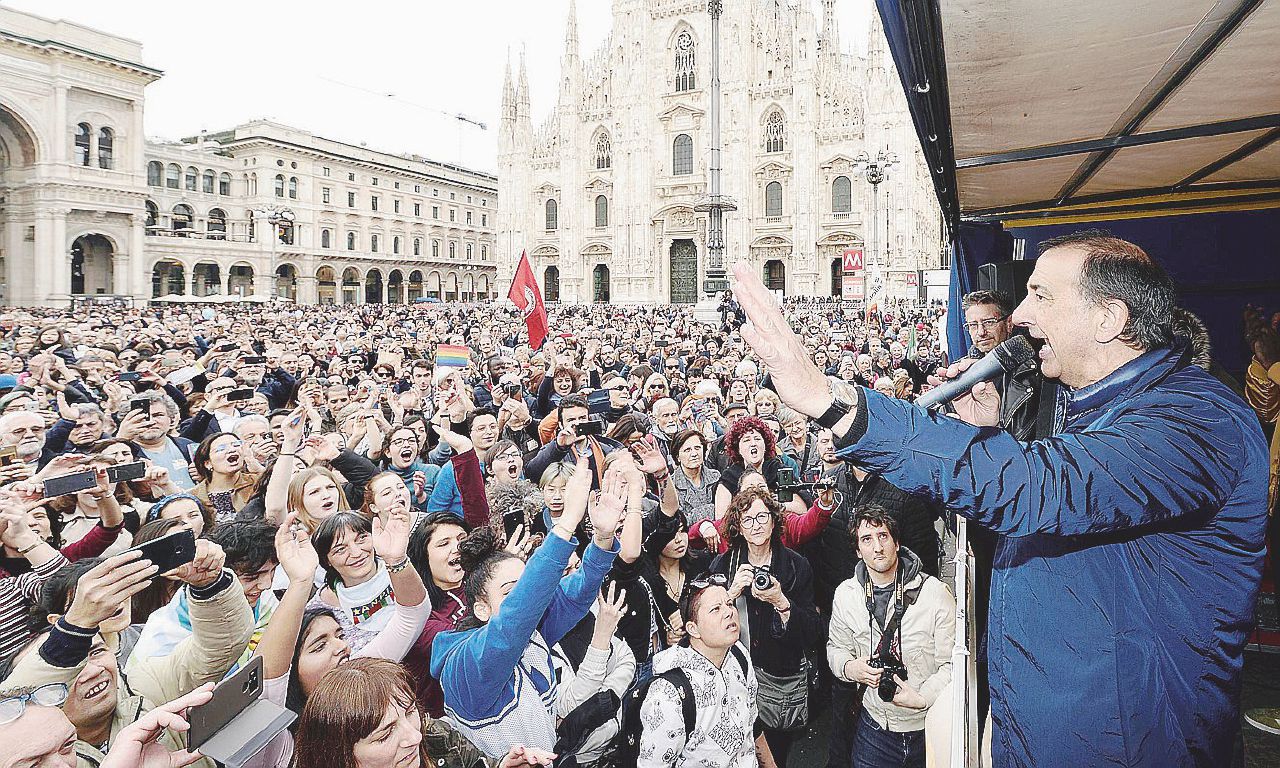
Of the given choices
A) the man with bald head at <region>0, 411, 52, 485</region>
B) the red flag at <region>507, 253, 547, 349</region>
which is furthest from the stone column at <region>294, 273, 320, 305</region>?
the man with bald head at <region>0, 411, 52, 485</region>

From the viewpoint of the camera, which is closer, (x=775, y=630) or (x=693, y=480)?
(x=775, y=630)

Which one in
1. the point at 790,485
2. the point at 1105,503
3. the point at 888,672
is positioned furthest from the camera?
the point at 790,485

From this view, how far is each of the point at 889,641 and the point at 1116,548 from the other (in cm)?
163

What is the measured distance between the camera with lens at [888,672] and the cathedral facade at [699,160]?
116 ft

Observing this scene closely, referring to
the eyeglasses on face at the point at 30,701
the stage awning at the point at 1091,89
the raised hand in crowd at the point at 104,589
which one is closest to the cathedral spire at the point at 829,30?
the stage awning at the point at 1091,89

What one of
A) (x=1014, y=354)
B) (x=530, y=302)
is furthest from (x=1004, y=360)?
(x=530, y=302)

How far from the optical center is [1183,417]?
4.89 feet

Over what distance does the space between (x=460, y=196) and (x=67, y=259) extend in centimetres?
4057

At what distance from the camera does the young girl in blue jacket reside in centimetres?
237

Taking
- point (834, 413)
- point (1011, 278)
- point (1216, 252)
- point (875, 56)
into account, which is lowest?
point (834, 413)

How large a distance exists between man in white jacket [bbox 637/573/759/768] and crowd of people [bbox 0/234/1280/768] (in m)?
0.01

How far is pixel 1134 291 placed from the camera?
1627 mm

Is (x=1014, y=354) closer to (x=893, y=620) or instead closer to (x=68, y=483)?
(x=893, y=620)

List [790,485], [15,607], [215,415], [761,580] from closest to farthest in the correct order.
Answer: [15,607] < [761,580] < [790,485] < [215,415]
